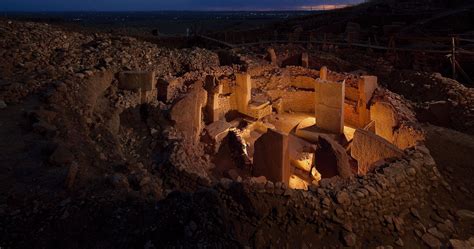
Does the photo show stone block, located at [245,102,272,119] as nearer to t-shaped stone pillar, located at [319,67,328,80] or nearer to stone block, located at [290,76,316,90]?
stone block, located at [290,76,316,90]

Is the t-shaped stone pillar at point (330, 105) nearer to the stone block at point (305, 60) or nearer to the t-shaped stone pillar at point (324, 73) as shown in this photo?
the t-shaped stone pillar at point (324, 73)

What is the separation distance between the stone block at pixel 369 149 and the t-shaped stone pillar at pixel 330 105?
7.81 feet

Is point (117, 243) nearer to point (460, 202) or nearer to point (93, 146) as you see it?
point (93, 146)

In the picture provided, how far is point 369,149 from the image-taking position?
7.20m

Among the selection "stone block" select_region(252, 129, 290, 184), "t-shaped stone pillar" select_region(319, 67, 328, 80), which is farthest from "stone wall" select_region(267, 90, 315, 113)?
"stone block" select_region(252, 129, 290, 184)

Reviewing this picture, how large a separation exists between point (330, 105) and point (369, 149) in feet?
10.4

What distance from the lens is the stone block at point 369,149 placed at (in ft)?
21.4

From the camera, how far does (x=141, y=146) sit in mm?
6871

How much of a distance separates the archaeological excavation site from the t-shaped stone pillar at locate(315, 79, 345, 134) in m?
0.04

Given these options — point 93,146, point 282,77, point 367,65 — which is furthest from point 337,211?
point 367,65

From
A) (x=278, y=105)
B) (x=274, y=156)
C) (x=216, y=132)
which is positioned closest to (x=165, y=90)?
(x=216, y=132)

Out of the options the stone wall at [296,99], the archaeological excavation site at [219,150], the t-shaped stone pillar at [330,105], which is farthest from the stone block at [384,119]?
the stone wall at [296,99]

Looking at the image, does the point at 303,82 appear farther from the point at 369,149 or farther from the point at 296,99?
the point at 369,149

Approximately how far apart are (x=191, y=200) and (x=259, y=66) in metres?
9.54
